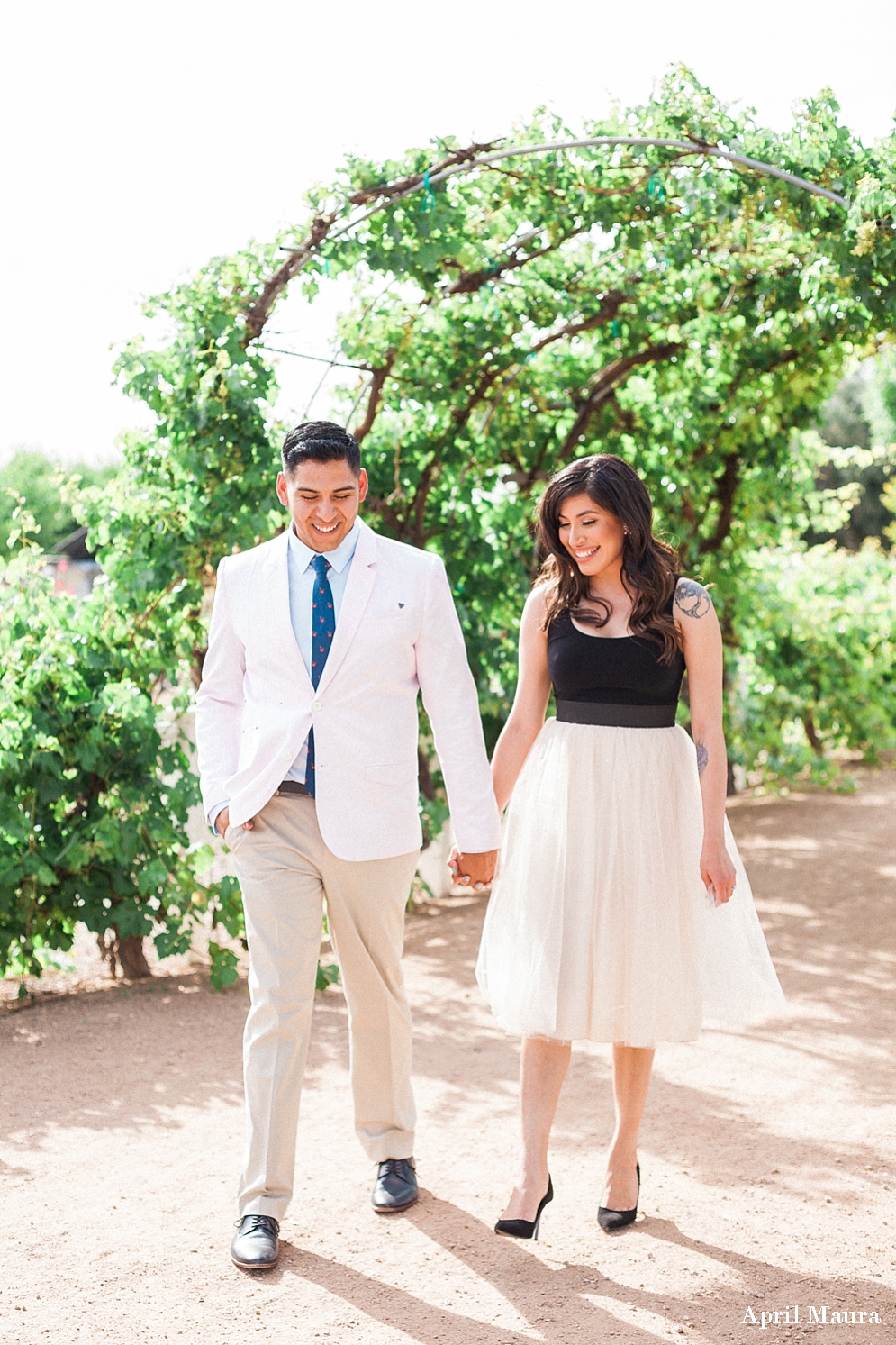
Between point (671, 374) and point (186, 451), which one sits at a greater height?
point (671, 374)

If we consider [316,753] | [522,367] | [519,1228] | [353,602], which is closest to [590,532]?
[353,602]

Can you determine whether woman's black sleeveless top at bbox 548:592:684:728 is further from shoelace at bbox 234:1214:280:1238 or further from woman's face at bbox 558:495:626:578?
shoelace at bbox 234:1214:280:1238

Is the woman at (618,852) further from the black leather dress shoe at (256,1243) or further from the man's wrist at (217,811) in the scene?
the man's wrist at (217,811)

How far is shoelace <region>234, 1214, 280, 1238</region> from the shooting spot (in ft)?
9.86

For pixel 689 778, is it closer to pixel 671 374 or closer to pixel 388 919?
pixel 388 919

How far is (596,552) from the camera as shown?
3150 millimetres

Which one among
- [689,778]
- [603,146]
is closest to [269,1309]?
[689,778]

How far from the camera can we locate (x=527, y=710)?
10.8 feet

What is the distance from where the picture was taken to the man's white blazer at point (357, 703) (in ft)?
9.98

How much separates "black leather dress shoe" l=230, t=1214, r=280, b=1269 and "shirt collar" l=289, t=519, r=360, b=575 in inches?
60.1

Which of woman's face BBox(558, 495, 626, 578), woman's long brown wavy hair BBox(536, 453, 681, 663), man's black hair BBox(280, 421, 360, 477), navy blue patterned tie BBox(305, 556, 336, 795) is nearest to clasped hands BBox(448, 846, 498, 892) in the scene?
navy blue patterned tie BBox(305, 556, 336, 795)

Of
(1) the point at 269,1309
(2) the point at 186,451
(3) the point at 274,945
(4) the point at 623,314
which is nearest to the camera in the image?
(1) the point at 269,1309

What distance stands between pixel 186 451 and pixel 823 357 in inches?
162

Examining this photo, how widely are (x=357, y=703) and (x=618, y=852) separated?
707mm
